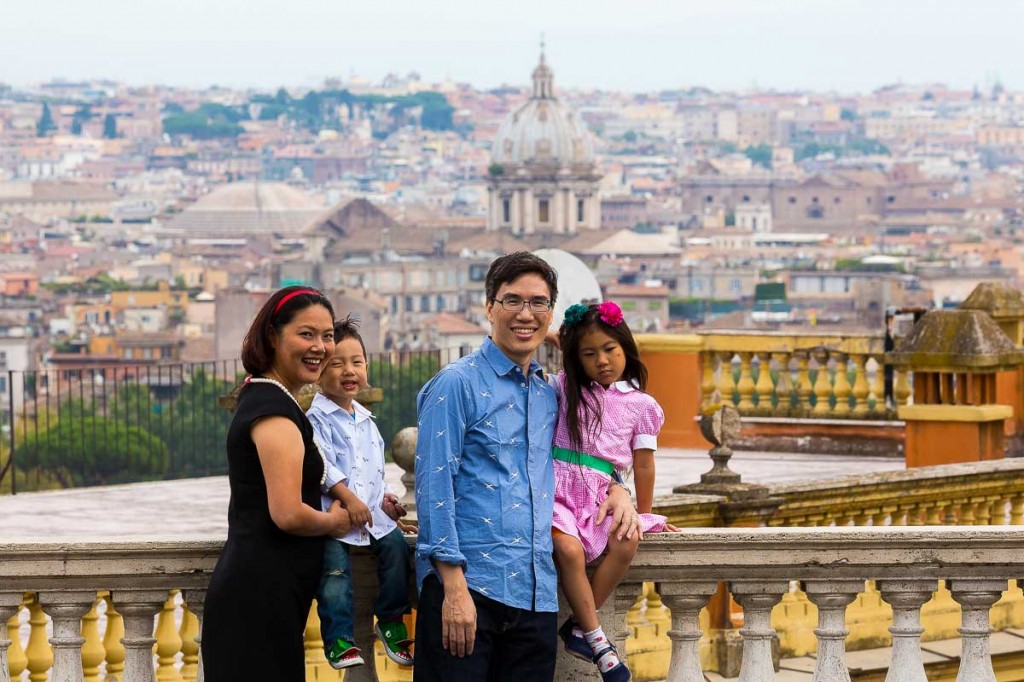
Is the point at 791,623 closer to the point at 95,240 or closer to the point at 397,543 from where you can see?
the point at 397,543

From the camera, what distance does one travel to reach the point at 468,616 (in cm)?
424

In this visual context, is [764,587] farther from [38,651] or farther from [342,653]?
[38,651]

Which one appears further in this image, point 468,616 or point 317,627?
Result: point 317,627

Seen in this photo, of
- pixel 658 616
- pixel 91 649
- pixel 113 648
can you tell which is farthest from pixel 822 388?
pixel 91 649

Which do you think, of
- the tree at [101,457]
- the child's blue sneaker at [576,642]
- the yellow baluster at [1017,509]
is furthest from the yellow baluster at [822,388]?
the tree at [101,457]

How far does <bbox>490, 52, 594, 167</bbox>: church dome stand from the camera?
464ft

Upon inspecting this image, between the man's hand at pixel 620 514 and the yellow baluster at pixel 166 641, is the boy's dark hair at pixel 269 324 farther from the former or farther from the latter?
the yellow baluster at pixel 166 641

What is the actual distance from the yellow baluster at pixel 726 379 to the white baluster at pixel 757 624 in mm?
6888

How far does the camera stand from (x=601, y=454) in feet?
14.8

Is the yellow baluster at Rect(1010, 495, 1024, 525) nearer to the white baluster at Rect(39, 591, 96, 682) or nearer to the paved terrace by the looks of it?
the paved terrace

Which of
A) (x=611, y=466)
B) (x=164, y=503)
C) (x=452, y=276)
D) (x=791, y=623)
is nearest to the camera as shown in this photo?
(x=611, y=466)

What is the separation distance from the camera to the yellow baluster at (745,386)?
37.1 ft

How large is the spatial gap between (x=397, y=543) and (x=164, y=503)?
5669 millimetres

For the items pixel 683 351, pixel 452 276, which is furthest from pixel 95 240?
pixel 683 351
